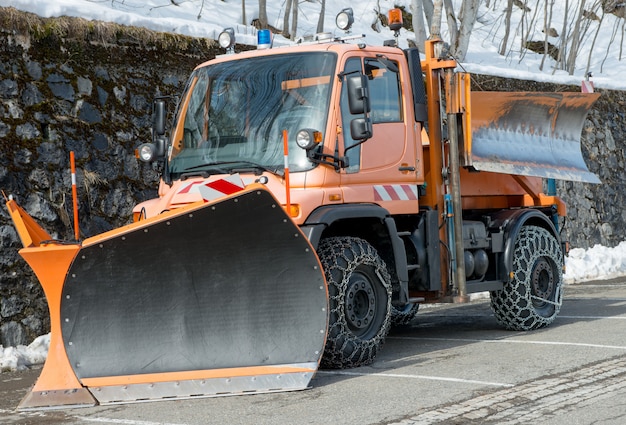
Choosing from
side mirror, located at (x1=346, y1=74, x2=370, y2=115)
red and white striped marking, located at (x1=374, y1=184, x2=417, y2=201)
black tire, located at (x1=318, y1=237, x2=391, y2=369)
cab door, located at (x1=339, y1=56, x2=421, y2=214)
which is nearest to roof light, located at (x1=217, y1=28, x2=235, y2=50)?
cab door, located at (x1=339, y1=56, x2=421, y2=214)

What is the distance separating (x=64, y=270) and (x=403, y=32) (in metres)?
21.6

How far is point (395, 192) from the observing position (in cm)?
814

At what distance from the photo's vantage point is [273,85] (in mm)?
7852

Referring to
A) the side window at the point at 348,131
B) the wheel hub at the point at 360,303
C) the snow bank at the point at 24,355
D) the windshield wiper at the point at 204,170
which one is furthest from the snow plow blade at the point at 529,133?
the snow bank at the point at 24,355

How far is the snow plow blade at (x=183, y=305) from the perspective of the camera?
6.36m

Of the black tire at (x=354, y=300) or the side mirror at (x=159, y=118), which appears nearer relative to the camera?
the black tire at (x=354, y=300)

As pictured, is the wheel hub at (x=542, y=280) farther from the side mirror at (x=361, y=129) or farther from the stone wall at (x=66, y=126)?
the stone wall at (x=66, y=126)

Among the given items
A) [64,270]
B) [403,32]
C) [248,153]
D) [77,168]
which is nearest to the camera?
[64,270]

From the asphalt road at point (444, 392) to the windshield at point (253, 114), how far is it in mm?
1797

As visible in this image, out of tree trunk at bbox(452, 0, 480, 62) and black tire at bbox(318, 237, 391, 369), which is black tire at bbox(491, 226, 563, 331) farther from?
tree trunk at bbox(452, 0, 480, 62)

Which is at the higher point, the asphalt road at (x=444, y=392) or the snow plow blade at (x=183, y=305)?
the snow plow blade at (x=183, y=305)

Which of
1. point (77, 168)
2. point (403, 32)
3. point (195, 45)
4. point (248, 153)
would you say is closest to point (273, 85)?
point (248, 153)

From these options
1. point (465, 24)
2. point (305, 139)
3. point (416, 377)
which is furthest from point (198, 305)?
point (465, 24)

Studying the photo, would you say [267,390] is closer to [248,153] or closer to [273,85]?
[248,153]
